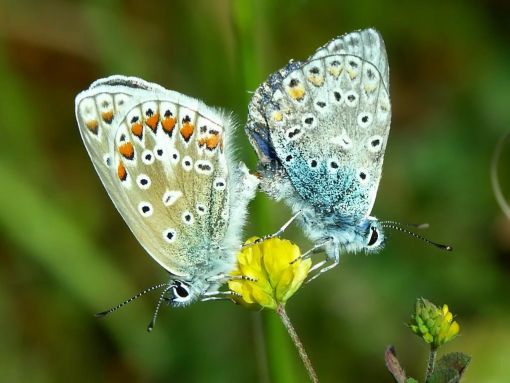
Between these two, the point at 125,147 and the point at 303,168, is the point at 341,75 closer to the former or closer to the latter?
the point at 303,168

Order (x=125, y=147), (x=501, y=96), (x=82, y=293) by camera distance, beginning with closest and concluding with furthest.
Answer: (x=125, y=147)
(x=82, y=293)
(x=501, y=96)

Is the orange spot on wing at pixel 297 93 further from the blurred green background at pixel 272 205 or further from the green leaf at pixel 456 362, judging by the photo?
the green leaf at pixel 456 362

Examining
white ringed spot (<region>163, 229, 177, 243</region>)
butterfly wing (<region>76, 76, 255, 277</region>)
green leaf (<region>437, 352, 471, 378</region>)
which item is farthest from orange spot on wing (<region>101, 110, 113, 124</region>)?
green leaf (<region>437, 352, 471, 378</region>)

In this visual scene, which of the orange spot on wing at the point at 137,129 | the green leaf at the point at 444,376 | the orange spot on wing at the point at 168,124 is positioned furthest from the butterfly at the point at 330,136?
the green leaf at the point at 444,376

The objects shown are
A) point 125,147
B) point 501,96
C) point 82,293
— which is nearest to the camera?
point 125,147

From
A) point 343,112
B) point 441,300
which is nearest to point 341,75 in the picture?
point 343,112

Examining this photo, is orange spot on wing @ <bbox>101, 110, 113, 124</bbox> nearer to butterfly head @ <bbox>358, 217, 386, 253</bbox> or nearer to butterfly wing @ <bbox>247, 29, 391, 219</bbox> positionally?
butterfly wing @ <bbox>247, 29, 391, 219</bbox>
